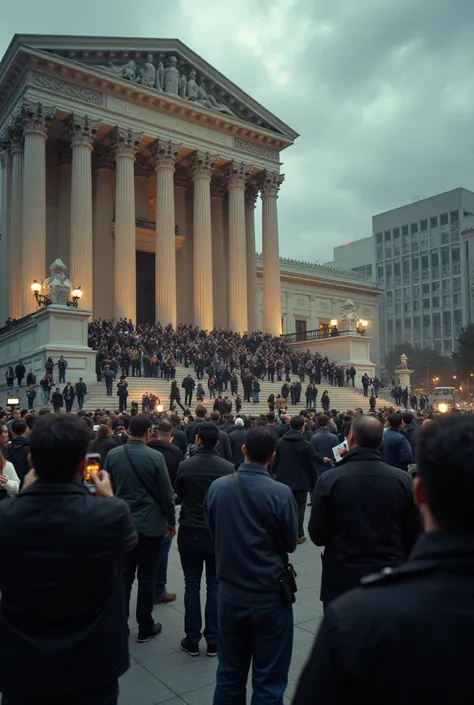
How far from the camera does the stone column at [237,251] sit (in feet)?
136

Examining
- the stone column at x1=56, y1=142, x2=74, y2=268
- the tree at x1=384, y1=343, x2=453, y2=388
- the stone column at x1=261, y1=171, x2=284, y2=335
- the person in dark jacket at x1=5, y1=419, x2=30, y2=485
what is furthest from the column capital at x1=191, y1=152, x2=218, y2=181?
the tree at x1=384, y1=343, x2=453, y2=388

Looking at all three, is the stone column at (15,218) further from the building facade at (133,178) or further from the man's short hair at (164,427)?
the man's short hair at (164,427)

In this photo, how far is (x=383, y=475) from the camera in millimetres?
3662

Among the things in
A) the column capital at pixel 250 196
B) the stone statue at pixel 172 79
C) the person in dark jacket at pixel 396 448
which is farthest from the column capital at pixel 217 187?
the person in dark jacket at pixel 396 448

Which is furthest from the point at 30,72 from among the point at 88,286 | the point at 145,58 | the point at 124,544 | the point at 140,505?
the point at 124,544

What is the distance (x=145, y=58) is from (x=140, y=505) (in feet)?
131

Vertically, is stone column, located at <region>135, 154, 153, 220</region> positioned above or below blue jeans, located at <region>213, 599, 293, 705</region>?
above

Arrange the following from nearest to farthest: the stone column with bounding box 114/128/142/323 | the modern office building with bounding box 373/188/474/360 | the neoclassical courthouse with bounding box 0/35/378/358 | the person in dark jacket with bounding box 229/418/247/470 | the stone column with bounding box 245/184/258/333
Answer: the person in dark jacket with bounding box 229/418/247/470 → the neoclassical courthouse with bounding box 0/35/378/358 → the stone column with bounding box 114/128/142/323 → the stone column with bounding box 245/184/258/333 → the modern office building with bounding box 373/188/474/360

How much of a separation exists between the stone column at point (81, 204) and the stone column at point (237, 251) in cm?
1059

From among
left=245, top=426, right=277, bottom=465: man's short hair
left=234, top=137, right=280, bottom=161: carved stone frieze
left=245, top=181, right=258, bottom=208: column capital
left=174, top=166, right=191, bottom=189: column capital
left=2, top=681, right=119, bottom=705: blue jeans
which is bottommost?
left=2, top=681, right=119, bottom=705: blue jeans

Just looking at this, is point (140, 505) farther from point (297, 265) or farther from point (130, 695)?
point (297, 265)

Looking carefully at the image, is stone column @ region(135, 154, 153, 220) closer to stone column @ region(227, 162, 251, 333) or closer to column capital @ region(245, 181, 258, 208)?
stone column @ region(227, 162, 251, 333)

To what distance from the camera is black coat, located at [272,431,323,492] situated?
8508 millimetres

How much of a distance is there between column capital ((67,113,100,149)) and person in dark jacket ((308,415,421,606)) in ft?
116
